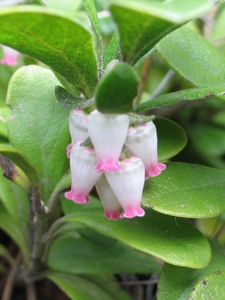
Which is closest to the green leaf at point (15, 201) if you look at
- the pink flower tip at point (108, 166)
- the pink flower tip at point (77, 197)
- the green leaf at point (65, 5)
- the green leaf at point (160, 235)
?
the green leaf at point (160, 235)

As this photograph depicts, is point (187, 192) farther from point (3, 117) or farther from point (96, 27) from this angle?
point (3, 117)

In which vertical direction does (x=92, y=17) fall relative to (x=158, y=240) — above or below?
above

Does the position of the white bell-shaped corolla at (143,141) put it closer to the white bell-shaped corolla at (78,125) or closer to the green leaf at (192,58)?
the white bell-shaped corolla at (78,125)

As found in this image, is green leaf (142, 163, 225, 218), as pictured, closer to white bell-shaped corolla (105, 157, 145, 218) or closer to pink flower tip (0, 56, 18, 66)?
white bell-shaped corolla (105, 157, 145, 218)

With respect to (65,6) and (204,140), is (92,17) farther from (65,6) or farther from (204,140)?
(204,140)

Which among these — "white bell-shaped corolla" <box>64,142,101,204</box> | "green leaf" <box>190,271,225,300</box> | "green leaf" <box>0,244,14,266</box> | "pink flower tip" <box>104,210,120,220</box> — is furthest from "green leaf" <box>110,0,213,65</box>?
"green leaf" <box>0,244,14,266</box>

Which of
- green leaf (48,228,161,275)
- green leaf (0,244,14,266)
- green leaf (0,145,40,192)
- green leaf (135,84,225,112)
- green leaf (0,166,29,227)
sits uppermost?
green leaf (135,84,225,112)

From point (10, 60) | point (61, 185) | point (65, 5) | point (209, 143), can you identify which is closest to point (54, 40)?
point (61, 185)

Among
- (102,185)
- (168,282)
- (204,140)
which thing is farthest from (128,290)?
(204,140)
